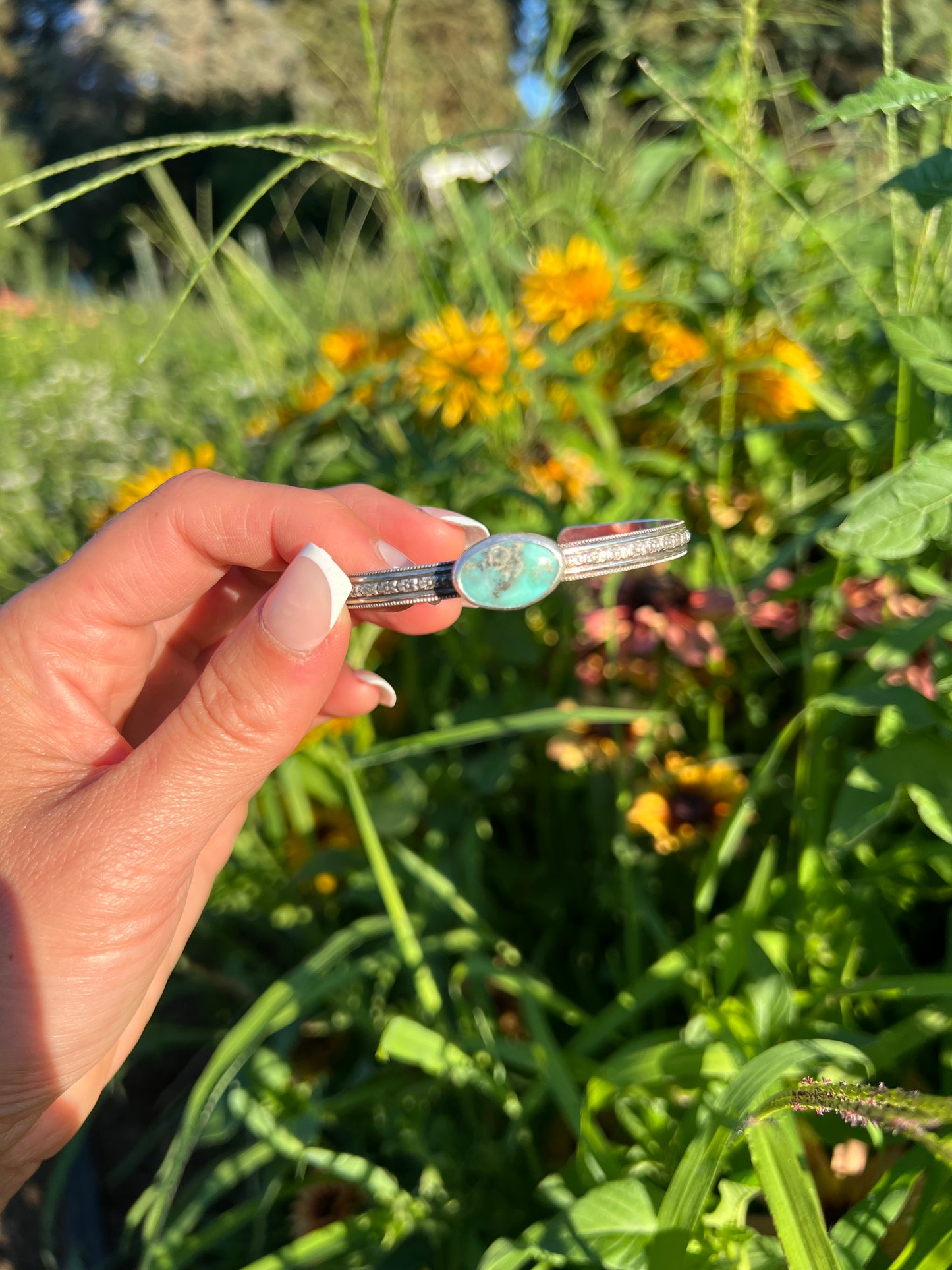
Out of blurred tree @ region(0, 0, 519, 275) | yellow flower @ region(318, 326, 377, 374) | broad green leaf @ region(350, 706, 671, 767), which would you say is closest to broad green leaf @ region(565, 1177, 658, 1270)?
broad green leaf @ region(350, 706, 671, 767)

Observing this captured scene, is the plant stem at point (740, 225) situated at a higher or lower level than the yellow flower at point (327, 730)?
higher

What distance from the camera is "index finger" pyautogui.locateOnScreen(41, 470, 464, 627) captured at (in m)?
0.61

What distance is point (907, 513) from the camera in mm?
479

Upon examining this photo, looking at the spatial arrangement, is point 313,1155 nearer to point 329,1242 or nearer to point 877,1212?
point 329,1242

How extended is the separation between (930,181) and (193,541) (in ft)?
1.69

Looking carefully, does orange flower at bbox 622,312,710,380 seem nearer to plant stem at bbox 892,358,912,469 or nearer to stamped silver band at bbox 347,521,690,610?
plant stem at bbox 892,358,912,469

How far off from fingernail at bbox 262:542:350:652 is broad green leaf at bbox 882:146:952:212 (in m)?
0.38

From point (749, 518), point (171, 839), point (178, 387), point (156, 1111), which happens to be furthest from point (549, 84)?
point (178, 387)

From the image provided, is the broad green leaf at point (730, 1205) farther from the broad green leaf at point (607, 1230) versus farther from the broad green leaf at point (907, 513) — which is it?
the broad green leaf at point (907, 513)

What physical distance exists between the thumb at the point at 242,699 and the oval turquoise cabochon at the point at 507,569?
0.08 meters

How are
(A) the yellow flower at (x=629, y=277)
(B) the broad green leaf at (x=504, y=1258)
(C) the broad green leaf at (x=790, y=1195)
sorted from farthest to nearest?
(A) the yellow flower at (x=629, y=277)
(B) the broad green leaf at (x=504, y=1258)
(C) the broad green leaf at (x=790, y=1195)

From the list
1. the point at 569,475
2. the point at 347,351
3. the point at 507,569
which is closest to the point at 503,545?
the point at 507,569

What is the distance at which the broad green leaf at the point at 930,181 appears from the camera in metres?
0.47

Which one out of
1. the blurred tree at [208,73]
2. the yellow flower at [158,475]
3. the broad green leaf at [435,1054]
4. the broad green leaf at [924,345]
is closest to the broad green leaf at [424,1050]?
the broad green leaf at [435,1054]
